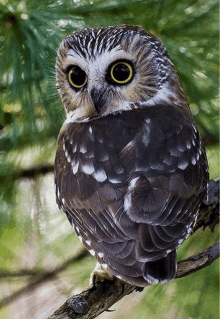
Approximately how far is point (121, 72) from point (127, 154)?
17cm

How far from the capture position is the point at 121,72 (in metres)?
0.97

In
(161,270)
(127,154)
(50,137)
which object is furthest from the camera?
(50,137)

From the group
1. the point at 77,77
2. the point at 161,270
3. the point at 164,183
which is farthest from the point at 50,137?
the point at 161,270

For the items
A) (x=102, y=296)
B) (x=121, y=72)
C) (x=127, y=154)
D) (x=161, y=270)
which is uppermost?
(x=121, y=72)

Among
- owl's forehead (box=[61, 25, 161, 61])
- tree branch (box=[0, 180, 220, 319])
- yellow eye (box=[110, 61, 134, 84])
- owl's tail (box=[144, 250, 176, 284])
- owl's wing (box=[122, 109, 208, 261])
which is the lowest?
tree branch (box=[0, 180, 220, 319])

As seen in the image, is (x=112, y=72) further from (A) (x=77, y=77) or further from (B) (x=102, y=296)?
(B) (x=102, y=296)

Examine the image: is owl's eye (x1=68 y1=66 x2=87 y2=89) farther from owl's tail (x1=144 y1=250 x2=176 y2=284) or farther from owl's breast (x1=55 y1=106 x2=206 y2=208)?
owl's tail (x1=144 y1=250 x2=176 y2=284)

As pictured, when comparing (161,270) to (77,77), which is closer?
(161,270)

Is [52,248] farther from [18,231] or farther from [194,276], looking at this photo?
[194,276]

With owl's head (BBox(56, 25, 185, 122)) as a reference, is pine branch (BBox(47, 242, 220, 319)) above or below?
below

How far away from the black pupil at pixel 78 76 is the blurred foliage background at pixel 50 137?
1.6 inches

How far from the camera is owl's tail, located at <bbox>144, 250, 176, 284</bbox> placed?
764 mm

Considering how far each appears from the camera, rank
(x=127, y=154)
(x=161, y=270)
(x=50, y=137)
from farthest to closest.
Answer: (x=50, y=137) → (x=127, y=154) → (x=161, y=270)

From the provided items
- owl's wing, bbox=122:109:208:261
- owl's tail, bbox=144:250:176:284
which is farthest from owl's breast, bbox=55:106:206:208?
owl's tail, bbox=144:250:176:284
